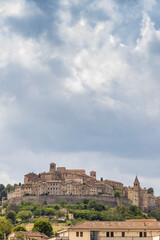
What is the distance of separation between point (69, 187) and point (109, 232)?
369 ft

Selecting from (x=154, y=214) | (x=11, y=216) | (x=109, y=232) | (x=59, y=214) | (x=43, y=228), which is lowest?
(x=109, y=232)

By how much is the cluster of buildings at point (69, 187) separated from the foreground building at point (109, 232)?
109 m

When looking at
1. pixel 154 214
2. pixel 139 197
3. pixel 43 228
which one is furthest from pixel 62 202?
pixel 43 228

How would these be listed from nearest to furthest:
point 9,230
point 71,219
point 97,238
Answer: point 97,238, point 9,230, point 71,219

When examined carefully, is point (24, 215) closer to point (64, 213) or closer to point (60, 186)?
point (64, 213)

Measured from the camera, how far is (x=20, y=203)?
17150cm

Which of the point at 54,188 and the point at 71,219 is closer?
the point at 71,219

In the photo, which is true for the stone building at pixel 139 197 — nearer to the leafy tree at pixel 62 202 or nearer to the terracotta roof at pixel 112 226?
the leafy tree at pixel 62 202

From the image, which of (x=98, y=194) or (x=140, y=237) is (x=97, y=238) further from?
(x=98, y=194)

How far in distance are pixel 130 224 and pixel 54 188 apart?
110726 mm

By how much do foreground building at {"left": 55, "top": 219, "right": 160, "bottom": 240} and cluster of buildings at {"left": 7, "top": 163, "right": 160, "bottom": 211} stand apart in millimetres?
108826

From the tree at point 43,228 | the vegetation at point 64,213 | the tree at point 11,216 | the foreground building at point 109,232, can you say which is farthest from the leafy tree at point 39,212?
the foreground building at point 109,232

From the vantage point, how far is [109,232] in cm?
7119

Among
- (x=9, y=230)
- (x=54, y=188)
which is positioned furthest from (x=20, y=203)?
(x=9, y=230)
